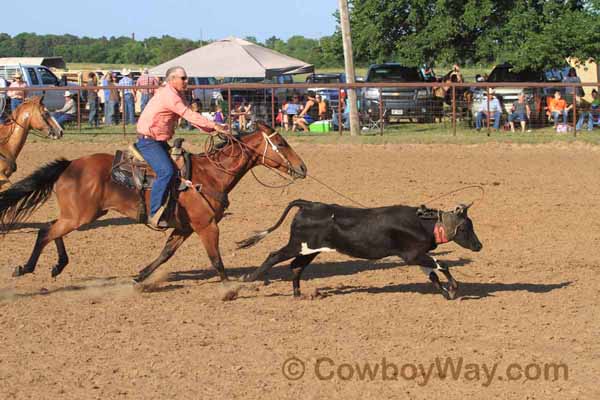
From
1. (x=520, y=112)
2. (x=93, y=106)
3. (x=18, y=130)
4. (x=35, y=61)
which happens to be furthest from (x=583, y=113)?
(x=35, y=61)

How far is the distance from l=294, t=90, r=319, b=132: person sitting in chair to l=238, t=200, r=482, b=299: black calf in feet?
46.3

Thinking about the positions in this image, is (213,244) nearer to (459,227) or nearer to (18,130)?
(459,227)

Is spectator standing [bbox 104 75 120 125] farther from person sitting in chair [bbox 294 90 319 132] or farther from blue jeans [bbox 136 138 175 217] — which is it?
blue jeans [bbox 136 138 175 217]

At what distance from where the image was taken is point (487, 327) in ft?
23.8

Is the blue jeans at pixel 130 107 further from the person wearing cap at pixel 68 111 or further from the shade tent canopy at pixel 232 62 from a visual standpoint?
the shade tent canopy at pixel 232 62

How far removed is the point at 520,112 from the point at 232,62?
8.57 metres

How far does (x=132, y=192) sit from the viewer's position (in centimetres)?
862

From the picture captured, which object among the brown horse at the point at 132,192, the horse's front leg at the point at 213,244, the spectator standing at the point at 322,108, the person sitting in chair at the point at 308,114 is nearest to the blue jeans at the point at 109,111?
the person sitting in chair at the point at 308,114

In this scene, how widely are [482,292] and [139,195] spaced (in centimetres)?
311

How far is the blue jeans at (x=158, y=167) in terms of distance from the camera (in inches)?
331

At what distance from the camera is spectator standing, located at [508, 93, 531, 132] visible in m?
21.3

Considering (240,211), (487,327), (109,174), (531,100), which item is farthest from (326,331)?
(531,100)


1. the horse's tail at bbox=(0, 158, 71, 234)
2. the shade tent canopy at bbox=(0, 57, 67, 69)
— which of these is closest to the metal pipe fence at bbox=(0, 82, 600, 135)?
the shade tent canopy at bbox=(0, 57, 67, 69)

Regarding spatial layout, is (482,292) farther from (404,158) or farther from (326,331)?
(404,158)
